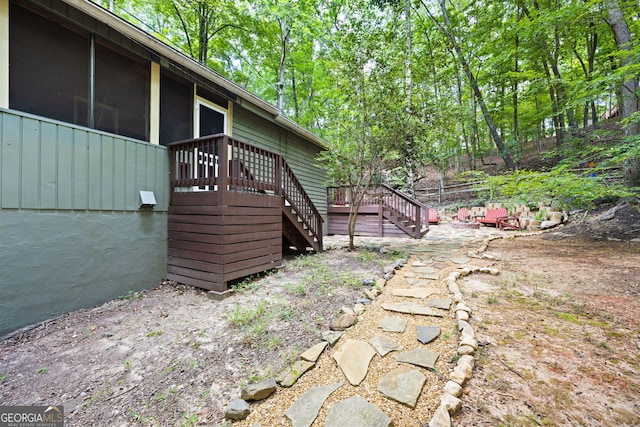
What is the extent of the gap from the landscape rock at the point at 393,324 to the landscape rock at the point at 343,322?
27 centimetres

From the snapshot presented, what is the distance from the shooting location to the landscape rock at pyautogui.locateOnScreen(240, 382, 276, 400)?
163 centimetres

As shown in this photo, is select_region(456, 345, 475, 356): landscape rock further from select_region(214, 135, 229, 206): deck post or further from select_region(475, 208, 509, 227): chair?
select_region(475, 208, 509, 227): chair

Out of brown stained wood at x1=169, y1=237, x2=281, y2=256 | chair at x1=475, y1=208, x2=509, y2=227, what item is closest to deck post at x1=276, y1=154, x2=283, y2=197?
brown stained wood at x1=169, y1=237, x2=281, y2=256

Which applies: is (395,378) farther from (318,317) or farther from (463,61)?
(463,61)

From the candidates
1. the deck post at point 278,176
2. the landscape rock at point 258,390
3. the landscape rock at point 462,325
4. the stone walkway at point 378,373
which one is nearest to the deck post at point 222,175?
the deck post at point 278,176

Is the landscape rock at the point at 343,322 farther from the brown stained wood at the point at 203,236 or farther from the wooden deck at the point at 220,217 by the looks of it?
the brown stained wood at the point at 203,236

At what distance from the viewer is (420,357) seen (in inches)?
73.9

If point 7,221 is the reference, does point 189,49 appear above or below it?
above

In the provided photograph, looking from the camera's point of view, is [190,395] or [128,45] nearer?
[190,395]

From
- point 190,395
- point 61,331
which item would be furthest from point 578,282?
point 61,331

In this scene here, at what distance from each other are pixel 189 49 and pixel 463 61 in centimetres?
1201

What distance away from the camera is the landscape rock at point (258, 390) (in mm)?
1626

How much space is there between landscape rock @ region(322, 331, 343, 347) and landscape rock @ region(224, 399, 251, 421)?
32.0 inches

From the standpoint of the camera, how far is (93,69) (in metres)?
3.35
